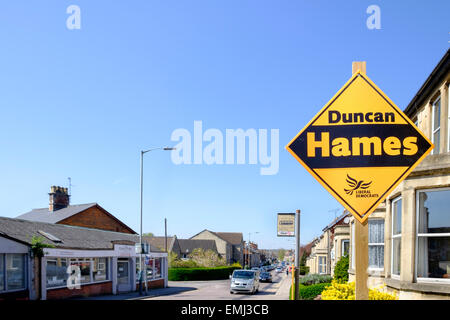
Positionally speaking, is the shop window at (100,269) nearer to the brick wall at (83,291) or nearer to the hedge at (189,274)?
the brick wall at (83,291)

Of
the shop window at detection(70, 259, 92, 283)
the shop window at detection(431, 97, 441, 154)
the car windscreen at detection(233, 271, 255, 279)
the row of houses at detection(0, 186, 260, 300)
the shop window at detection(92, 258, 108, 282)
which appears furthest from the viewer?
the car windscreen at detection(233, 271, 255, 279)

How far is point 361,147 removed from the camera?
3195mm

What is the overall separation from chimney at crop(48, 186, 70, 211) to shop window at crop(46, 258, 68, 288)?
17.3 m

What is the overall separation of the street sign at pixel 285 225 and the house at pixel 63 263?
17.3 meters

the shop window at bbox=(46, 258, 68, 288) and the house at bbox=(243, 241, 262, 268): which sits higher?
the shop window at bbox=(46, 258, 68, 288)

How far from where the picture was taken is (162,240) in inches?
3524

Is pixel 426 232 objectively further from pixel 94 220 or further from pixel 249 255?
pixel 249 255

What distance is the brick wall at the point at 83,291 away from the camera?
73.0 feet

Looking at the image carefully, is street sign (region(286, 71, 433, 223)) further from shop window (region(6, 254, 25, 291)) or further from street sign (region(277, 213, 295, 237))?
shop window (region(6, 254, 25, 291))

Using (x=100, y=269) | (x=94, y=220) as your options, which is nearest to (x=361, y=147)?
(x=100, y=269)

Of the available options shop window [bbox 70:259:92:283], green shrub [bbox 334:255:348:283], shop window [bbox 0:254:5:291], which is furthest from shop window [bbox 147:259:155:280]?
green shrub [bbox 334:255:348:283]

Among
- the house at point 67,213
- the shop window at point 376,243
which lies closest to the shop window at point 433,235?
the shop window at point 376,243

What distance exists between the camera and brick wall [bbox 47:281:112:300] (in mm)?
22239
